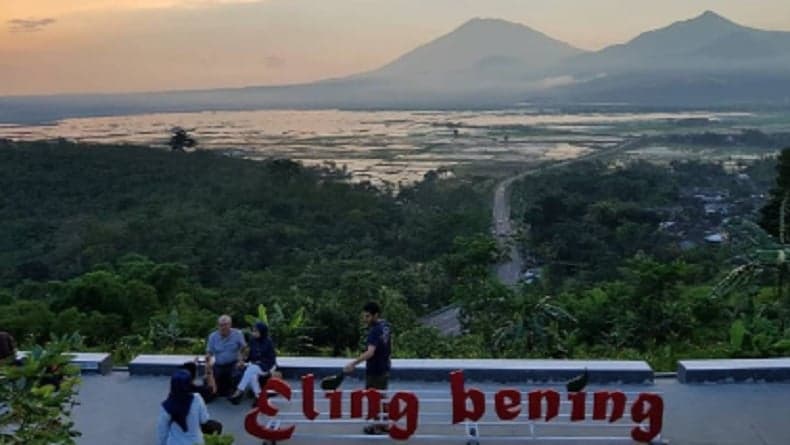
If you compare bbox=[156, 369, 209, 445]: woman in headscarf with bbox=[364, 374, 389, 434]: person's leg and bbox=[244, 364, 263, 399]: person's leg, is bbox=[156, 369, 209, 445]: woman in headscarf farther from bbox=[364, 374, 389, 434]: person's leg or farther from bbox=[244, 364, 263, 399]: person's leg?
bbox=[244, 364, 263, 399]: person's leg

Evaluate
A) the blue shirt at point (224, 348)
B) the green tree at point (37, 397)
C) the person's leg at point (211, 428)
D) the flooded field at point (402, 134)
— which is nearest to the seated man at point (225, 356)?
the blue shirt at point (224, 348)

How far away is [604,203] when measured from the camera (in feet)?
133

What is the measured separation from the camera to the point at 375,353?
7.51 meters

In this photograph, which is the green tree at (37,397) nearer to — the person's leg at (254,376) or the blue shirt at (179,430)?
the blue shirt at (179,430)

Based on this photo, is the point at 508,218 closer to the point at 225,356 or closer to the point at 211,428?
the point at 225,356

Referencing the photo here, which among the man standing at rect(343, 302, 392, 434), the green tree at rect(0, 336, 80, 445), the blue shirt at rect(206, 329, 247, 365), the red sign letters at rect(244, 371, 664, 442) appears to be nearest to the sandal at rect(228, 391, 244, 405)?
the blue shirt at rect(206, 329, 247, 365)

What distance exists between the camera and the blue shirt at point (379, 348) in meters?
7.44

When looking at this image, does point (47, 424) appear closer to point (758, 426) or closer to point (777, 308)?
point (758, 426)

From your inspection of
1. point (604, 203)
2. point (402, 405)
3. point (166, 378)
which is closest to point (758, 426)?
point (402, 405)

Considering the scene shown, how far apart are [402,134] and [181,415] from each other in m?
116

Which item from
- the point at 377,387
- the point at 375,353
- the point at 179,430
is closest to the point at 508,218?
the point at 377,387

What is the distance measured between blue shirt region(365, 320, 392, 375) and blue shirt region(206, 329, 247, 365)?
1.59m

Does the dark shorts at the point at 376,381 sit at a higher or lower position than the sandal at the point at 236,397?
higher

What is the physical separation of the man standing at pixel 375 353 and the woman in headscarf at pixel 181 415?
5.16ft
